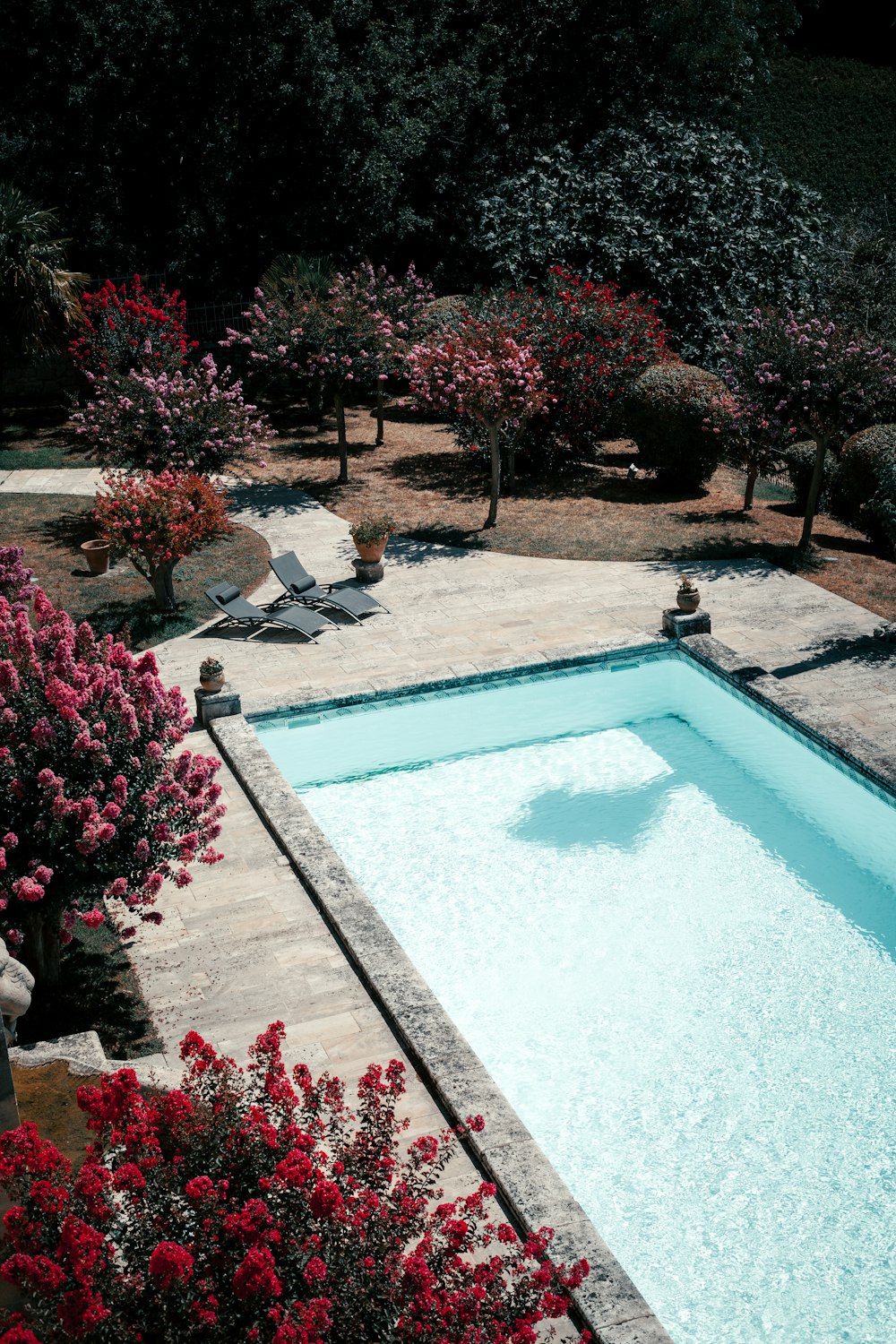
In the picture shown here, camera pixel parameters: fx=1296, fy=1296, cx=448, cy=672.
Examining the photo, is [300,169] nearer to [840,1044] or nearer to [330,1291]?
[840,1044]

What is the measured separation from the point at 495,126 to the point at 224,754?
19.0 metres

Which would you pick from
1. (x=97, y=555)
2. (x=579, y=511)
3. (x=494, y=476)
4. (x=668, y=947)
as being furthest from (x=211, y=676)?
(x=579, y=511)

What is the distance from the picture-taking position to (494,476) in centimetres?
1838

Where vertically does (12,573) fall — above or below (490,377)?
below

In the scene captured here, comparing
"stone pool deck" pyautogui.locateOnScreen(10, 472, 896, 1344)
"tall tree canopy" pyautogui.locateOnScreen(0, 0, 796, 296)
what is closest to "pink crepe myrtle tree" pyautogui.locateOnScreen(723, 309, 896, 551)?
"stone pool deck" pyautogui.locateOnScreen(10, 472, 896, 1344)

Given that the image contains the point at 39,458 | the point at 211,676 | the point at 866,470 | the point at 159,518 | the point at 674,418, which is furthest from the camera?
the point at 39,458

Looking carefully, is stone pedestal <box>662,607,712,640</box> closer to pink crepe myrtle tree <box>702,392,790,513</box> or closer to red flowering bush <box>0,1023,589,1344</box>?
pink crepe myrtle tree <box>702,392,790,513</box>

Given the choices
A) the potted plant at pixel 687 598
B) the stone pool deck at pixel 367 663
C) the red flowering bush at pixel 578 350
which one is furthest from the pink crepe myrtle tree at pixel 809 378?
the red flowering bush at pixel 578 350

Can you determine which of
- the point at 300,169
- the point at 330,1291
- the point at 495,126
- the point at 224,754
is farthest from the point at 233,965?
the point at 495,126

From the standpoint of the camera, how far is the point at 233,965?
922 centimetres

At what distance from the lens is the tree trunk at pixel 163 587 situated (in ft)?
50.7

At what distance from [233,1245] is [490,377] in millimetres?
13736

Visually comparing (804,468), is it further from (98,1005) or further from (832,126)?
(832,126)

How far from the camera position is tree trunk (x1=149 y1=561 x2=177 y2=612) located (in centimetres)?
1545
